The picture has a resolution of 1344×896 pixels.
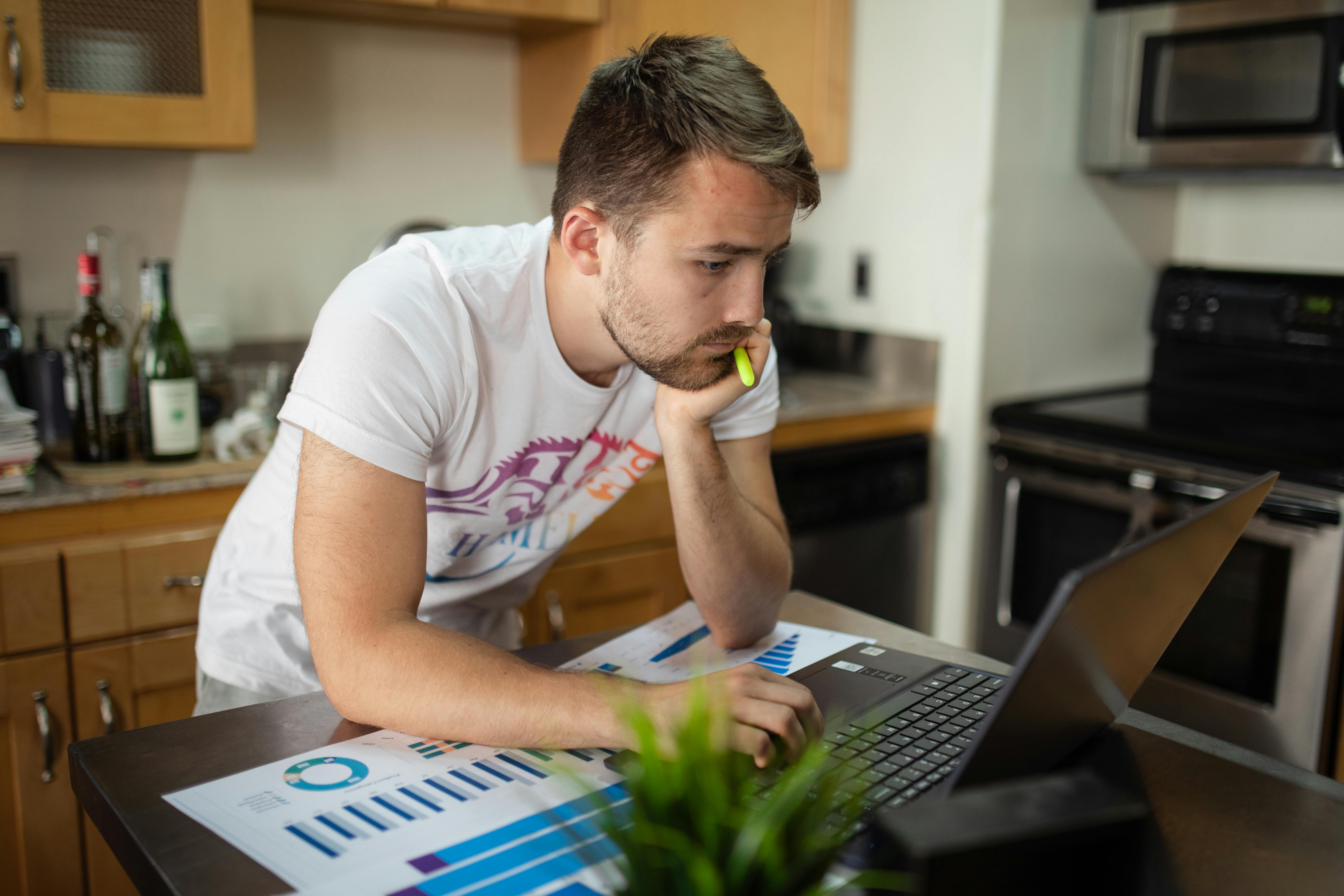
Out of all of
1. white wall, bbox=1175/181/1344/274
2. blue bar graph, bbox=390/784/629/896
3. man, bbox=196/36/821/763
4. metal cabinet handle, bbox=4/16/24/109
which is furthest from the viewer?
white wall, bbox=1175/181/1344/274

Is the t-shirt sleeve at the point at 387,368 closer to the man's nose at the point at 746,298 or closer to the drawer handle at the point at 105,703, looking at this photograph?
the man's nose at the point at 746,298

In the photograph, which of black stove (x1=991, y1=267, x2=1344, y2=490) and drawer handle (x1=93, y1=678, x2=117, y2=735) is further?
black stove (x1=991, y1=267, x2=1344, y2=490)

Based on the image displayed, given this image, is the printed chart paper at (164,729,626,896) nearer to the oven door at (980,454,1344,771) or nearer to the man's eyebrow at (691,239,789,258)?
the man's eyebrow at (691,239,789,258)

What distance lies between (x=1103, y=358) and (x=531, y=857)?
2.37m

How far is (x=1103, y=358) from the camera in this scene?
8.82 feet

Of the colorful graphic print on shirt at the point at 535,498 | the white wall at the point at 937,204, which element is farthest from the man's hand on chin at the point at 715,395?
the white wall at the point at 937,204

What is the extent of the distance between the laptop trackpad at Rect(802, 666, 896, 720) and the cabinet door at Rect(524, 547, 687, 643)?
109 centimetres

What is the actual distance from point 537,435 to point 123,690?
0.99 m

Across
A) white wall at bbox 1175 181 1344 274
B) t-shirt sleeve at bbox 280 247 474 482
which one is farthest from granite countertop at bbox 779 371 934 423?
t-shirt sleeve at bbox 280 247 474 482

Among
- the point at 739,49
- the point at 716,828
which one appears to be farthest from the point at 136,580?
the point at 739,49

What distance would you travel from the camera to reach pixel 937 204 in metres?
2.52

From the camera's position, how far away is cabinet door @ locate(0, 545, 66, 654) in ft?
5.28

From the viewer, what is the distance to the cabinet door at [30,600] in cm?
161

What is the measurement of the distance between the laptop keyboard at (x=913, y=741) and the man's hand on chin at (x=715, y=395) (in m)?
0.38
